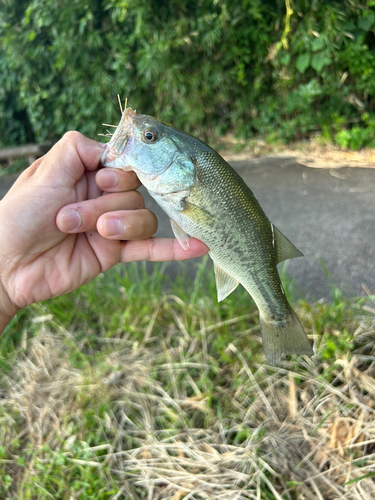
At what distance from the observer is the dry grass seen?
188cm

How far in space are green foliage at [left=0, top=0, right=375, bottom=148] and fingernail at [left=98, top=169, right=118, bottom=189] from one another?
447 centimetres

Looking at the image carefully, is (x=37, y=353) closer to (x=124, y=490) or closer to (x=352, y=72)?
(x=124, y=490)

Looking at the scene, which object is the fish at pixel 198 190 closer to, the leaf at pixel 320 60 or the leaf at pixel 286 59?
the leaf at pixel 320 60

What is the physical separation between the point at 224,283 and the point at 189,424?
39.7 inches

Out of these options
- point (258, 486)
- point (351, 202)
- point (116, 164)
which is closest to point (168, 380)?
point (258, 486)

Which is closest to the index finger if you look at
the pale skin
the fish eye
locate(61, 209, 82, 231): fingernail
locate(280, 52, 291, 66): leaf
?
the pale skin

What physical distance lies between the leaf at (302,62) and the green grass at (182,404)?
3928 mm

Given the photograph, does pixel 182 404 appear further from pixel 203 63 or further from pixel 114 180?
pixel 203 63

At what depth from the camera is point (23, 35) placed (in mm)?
6480

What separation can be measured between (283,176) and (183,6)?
3156 millimetres

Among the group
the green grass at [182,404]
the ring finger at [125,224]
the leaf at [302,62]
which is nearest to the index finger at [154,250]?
the ring finger at [125,224]

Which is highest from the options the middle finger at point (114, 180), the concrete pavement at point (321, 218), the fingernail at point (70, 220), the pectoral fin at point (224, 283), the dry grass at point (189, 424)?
the middle finger at point (114, 180)

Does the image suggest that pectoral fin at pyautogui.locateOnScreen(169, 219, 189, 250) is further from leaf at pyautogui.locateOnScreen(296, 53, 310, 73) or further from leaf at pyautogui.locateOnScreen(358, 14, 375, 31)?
leaf at pyautogui.locateOnScreen(358, 14, 375, 31)

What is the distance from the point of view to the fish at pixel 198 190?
162cm
